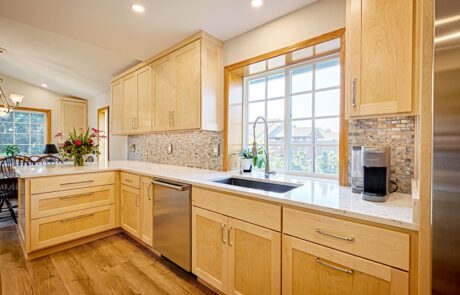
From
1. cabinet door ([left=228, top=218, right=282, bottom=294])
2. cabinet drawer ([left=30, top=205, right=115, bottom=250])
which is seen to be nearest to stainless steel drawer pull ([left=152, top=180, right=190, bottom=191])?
cabinet door ([left=228, top=218, right=282, bottom=294])

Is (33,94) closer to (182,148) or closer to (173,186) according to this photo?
(182,148)

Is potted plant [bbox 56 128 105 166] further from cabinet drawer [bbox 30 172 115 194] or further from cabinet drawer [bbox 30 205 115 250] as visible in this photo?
cabinet drawer [bbox 30 205 115 250]

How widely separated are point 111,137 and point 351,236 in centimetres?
481

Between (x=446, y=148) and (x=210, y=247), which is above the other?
(x=446, y=148)

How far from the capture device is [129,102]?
3.27 m

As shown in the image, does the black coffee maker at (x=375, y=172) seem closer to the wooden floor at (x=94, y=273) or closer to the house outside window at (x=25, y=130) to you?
the wooden floor at (x=94, y=273)

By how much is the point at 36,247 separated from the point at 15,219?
168 cm

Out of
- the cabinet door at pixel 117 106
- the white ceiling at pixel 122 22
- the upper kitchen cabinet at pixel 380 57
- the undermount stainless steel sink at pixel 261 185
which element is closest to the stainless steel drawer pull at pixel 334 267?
the undermount stainless steel sink at pixel 261 185

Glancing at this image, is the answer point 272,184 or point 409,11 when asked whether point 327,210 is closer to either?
point 272,184

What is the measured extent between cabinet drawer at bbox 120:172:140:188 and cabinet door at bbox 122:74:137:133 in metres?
0.87

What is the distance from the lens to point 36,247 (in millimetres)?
2137

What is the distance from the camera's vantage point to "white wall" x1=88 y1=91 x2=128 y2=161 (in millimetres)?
4129

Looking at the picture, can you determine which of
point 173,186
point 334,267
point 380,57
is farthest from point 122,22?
point 334,267

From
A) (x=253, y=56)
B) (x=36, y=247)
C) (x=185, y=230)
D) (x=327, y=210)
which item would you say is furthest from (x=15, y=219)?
(x=327, y=210)
